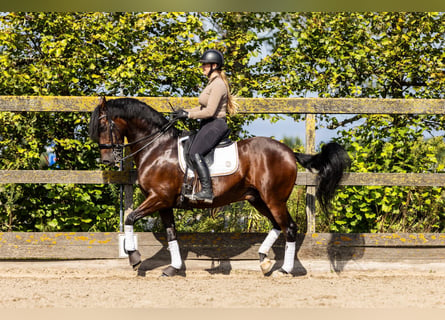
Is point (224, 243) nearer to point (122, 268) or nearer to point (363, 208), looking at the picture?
point (122, 268)

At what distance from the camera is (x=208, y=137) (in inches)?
227

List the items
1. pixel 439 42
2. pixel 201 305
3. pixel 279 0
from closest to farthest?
pixel 279 0
pixel 201 305
pixel 439 42

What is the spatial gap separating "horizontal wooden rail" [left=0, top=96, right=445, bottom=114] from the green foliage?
61cm

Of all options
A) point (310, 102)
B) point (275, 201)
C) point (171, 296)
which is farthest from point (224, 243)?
point (310, 102)

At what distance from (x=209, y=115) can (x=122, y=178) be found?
1456 mm

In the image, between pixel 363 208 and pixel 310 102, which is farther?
pixel 363 208

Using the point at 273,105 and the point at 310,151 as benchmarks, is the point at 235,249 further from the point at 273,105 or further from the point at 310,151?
the point at 273,105

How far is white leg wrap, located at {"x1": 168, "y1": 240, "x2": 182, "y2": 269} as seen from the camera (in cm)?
606

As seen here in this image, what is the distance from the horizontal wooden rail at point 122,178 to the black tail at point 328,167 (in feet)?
1.12

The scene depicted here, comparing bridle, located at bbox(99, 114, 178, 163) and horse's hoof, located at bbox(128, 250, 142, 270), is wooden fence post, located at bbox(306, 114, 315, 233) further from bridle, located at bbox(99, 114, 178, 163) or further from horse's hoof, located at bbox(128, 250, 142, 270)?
horse's hoof, located at bbox(128, 250, 142, 270)

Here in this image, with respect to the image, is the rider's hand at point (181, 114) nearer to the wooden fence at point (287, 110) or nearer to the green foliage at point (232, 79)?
the wooden fence at point (287, 110)

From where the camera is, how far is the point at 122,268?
253 inches

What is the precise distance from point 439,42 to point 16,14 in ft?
21.7

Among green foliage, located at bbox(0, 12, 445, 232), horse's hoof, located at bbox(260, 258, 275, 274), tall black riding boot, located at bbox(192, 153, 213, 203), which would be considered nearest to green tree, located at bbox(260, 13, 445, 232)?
green foliage, located at bbox(0, 12, 445, 232)
